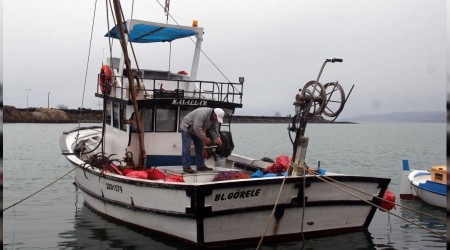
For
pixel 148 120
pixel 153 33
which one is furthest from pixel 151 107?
pixel 153 33

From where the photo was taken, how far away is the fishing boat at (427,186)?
14023 mm

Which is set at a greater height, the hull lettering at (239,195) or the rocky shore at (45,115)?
the rocky shore at (45,115)

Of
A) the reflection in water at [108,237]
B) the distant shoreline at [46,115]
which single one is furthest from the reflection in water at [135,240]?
the distant shoreline at [46,115]

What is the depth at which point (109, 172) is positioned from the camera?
33.8ft

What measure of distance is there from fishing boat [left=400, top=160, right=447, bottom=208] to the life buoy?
8908 mm

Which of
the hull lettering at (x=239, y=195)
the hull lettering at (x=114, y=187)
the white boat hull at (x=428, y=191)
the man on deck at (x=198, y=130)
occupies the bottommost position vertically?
the white boat hull at (x=428, y=191)

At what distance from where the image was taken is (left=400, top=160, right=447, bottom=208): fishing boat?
14.0m

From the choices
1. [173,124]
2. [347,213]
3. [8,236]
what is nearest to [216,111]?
[173,124]

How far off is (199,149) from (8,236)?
436 cm

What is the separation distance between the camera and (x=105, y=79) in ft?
39.7

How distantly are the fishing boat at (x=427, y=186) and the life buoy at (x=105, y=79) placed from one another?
8908 mm

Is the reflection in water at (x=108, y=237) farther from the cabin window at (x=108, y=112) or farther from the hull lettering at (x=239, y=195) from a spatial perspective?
the cabin window at (x=108, y=112)

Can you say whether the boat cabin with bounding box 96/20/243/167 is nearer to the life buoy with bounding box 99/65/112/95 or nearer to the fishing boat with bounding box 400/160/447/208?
the life buoy with bounding box 99/65/112/95

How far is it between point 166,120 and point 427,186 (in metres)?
8.04
